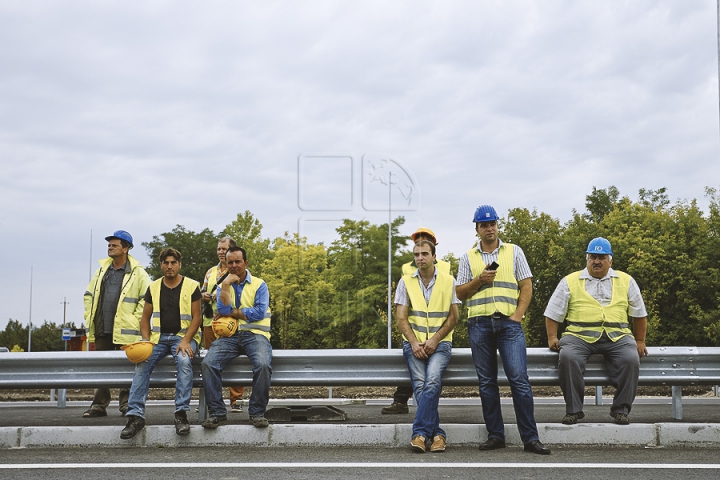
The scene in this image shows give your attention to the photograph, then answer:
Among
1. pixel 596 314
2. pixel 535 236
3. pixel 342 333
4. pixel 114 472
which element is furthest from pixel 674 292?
pixel 114 472

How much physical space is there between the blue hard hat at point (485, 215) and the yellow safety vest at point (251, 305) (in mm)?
2136

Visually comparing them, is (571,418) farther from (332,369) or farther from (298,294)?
(298,294)

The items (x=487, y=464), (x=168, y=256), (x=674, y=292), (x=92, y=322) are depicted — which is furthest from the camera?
(x=674, y=292)

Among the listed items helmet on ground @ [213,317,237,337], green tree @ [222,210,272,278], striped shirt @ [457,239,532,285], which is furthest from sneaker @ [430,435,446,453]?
green tree @ [222,210,272,278]

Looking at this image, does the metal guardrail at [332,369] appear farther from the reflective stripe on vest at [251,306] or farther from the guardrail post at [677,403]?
the guardrail post at [677,403]

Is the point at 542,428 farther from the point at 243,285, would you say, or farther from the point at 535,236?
the point at 535,236

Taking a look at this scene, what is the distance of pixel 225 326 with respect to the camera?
7199 millimetres

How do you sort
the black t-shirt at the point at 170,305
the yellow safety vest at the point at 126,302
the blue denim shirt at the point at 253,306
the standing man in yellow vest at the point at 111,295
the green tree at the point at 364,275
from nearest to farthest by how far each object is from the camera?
the blue denim shirt at the point at 253,306, the black t-shirt at the point at 170,305, the yellow safety vest at the point at 126,302, the standing man in yellow vest at the point at 111,295, the green tree at the point at 364,275

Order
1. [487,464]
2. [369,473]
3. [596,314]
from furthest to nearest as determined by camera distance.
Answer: [596,314] < [487,464] < [369,473]

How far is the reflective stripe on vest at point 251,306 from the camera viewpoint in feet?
23.9

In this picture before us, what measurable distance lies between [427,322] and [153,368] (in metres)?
2.68

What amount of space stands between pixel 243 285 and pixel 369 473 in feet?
8.90

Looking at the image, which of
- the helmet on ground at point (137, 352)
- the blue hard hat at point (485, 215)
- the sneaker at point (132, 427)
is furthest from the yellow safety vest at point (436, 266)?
the sneaker at point (132, 427)

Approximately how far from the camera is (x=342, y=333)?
49.8 metres
